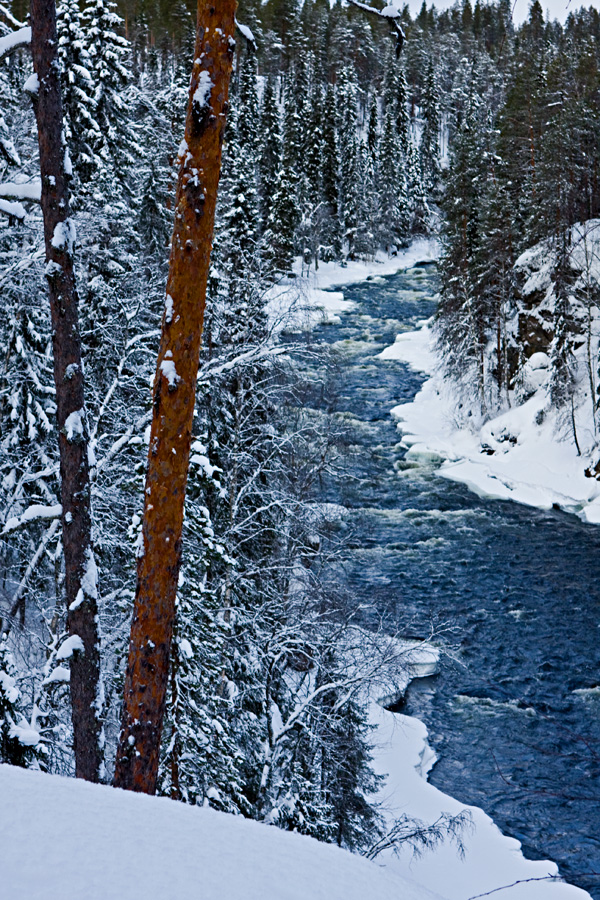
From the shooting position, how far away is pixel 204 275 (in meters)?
4.59

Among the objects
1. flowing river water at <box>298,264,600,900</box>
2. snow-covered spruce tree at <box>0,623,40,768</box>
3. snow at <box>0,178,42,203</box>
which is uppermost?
snow at <box>0,178,42,203</box>

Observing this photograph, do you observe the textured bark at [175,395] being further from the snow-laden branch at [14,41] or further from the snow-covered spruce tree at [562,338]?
the snow-covered spruce tree at [562,338]

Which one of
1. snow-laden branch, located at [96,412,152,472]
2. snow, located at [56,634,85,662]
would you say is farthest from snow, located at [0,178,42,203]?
snow, located at [56,634,85,662]

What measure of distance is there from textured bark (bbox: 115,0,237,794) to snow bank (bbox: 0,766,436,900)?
1.62m

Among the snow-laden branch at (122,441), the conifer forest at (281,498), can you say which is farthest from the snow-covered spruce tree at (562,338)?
the snow-laden branch at (122,441)

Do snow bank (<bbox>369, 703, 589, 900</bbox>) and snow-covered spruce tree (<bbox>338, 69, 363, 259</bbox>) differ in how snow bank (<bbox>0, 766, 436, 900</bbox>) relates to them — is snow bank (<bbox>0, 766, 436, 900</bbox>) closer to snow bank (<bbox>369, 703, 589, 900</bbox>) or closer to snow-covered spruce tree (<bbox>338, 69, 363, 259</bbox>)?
snow bank (<bbox>369, 703, 589, 900</bbox>)

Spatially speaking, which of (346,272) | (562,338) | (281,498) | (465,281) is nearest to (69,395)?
(281,498)

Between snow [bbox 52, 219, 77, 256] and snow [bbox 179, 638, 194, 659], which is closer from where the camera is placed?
snow [bbox 52, 219, 77, 256]

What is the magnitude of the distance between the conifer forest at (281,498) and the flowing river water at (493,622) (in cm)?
9

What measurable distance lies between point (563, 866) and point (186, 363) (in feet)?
34.4

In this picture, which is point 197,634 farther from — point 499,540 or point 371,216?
point 371,216

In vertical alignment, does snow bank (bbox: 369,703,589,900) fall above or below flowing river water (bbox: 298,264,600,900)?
below

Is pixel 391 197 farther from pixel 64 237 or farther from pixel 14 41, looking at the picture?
pixel 14 41

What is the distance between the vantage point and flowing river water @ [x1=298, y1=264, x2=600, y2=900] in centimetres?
1285
